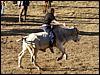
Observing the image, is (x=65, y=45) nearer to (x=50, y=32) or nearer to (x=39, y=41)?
(x=50, y=32)

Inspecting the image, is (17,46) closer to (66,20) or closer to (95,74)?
(95,74)

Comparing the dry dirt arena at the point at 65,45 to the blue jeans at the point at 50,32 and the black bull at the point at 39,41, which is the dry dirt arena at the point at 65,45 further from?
the blue jeans at the point at 50,32

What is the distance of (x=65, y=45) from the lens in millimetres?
13969

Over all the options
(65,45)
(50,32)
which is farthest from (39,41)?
(65,45)

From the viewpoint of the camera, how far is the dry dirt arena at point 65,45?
11.2 m

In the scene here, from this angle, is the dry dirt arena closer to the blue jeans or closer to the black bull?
the black bull

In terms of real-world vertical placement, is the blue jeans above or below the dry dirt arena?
above

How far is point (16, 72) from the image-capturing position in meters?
10.6

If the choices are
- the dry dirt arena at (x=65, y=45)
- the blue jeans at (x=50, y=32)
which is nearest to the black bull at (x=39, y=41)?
the blue jeans at (x=50, y=32)

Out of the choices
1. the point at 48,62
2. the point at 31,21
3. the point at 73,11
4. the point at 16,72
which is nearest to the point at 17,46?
the point at 48,62

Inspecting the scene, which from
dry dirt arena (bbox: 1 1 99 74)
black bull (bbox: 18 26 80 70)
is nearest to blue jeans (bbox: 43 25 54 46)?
black bull (bbox: 18 26 80 70)

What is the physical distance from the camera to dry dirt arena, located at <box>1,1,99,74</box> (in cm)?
1115

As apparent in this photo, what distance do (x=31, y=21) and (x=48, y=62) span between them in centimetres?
739

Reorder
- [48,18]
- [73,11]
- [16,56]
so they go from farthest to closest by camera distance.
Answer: [73,11] < [16,56] < [48,18]
